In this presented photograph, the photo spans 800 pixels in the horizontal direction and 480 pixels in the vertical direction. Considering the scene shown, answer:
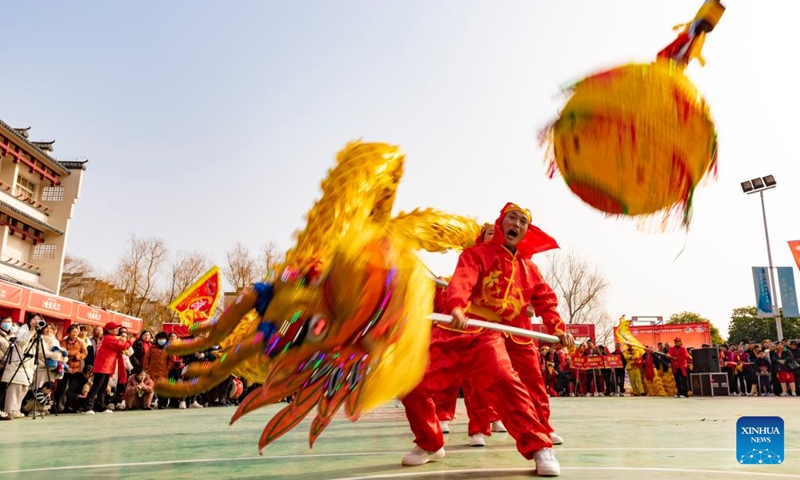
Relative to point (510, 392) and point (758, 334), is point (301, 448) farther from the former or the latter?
point (758, 334)

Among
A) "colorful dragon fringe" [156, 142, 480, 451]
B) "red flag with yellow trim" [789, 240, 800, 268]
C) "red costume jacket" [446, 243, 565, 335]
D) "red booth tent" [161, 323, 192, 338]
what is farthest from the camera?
"red flag with yellow trim" [789, 240, 800, 268]

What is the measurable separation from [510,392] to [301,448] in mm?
1947

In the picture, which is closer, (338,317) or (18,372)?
(338,317)

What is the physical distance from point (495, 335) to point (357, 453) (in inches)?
53.4

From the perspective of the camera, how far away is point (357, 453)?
405 centimetres

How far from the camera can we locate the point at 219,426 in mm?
6559

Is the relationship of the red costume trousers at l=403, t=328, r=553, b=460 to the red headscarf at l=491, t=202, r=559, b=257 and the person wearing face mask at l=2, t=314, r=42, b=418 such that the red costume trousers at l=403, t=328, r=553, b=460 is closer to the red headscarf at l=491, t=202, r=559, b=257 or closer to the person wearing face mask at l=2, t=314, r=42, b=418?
the red headscarf at l=491, t=202, r=559, b=257

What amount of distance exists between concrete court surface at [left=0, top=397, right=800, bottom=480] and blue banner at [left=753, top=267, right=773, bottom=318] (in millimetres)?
14355

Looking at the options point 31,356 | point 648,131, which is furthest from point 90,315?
point 648,131

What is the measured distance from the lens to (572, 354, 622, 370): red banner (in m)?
14.6

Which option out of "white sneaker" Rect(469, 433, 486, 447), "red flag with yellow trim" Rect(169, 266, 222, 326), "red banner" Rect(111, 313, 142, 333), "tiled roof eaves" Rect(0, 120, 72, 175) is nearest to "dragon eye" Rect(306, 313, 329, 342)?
"white sneaker" Rect(469, 433, 486, 447)

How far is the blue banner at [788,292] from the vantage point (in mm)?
18297

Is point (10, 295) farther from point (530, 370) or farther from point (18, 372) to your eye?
point (530, 370)

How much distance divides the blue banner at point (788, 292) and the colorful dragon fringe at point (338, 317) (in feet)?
65.3
